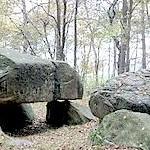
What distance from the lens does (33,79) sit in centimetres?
1123

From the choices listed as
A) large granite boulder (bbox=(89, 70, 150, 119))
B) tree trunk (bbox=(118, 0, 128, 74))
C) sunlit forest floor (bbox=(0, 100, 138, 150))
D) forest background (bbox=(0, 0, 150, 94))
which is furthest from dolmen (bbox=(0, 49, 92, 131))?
forest background (bbox=(0, 0, 150, 94))

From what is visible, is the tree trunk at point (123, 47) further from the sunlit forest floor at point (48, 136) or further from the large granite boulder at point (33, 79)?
the sunlit forest floor at point (48, 136)

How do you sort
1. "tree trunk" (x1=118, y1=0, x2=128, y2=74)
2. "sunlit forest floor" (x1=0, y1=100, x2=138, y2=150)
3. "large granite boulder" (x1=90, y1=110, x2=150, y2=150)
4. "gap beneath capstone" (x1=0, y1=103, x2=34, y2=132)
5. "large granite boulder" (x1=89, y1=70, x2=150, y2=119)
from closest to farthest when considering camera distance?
1. "large granite boulder" (x1=90, y1=110, x2=150, y2=150)
2. "sunlit forest floor" (x1=0, y1=100, x2=138, y2=150)
3. "large granite boulder" (x1=89, y1=70, x2=150, y2=119)
4. "gap beneath capstone" (x1=0, y1=103, x2=34, y2=132)
5. "tree trunk" (x1=118, y1=0, x2=128, y2=74)

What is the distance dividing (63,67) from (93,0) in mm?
13254

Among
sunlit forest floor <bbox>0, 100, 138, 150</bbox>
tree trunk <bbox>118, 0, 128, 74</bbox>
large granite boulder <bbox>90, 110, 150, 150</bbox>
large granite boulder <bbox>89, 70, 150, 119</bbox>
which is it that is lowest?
sunlit forest floor <bbox>0, 100, 138, 150</bbox>

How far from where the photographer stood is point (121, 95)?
868cm

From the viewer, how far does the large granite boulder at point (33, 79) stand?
1053cm

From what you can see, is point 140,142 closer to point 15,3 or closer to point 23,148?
point 23,148

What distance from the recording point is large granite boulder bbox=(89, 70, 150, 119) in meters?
8.41

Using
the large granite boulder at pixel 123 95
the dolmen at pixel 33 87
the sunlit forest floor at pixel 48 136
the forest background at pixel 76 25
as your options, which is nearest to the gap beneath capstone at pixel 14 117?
the dolmen at pixel 33 87

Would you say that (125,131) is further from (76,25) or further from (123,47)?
(76,25)

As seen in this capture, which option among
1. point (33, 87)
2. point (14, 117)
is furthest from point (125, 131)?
point (14, 117)

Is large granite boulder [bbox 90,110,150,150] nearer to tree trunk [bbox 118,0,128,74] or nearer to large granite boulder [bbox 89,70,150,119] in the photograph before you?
large granite boulder [bbox 89,70,150,119]

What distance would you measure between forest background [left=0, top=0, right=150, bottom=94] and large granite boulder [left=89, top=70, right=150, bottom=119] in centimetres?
810
